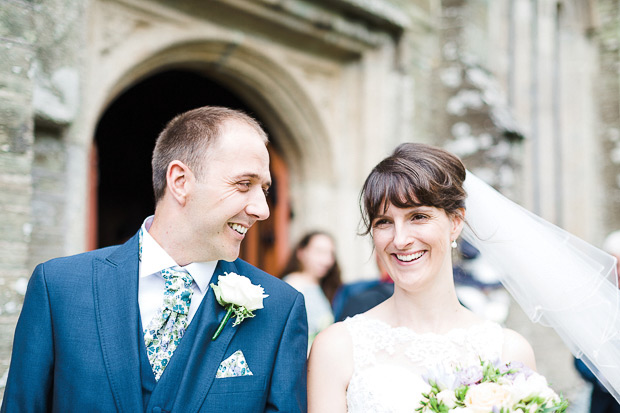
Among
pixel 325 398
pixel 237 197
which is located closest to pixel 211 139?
pixel 237 197

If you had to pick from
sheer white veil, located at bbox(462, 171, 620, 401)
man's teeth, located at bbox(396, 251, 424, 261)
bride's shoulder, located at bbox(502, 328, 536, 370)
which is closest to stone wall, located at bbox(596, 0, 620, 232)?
sheer white veil, located at bbox(462, 171, 620, 401)

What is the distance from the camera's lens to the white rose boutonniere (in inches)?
75.7

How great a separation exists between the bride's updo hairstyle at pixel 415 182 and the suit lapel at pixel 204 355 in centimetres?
73

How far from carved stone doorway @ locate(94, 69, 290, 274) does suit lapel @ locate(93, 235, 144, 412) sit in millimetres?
3674

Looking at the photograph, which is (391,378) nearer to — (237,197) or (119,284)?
(237,197)

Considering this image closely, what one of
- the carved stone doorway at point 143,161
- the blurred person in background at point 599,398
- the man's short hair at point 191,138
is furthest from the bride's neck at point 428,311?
the carved stone doorway at point 143,161

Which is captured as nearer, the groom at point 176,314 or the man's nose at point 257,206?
Result: the groom at point 176,314

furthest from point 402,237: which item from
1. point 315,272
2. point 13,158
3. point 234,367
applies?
point 315,272

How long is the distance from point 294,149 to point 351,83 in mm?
865

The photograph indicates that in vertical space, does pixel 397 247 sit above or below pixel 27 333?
above

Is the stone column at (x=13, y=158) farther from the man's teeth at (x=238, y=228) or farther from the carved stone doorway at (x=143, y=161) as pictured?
the carved stone doorway at (x=143, y=161)

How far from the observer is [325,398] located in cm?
219

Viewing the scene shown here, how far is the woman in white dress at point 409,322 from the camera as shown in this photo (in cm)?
220

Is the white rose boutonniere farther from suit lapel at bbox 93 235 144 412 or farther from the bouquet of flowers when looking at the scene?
the bouquet of flowers
